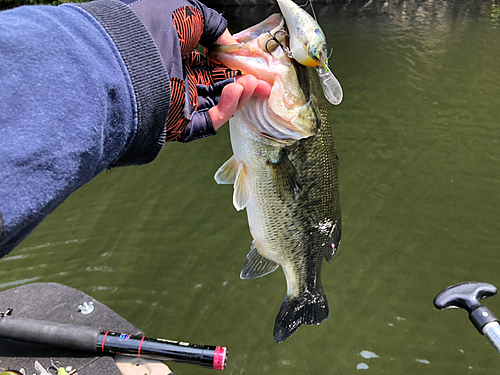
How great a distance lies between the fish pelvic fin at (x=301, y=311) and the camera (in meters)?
2.02

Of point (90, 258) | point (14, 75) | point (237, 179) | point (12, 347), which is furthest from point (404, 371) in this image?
point (14, 75)

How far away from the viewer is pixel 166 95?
89 cm

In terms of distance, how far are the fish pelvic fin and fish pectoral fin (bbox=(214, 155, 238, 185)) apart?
0.75 m

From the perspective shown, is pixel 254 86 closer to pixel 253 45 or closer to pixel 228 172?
pixel 253 45

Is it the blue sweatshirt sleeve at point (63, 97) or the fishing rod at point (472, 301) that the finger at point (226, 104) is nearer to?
the blue sweatshirt sleeve at point (63, 97)

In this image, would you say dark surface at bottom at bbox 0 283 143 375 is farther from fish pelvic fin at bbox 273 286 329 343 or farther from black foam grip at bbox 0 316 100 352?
fish pelvic fin at bbox 273 286 329 343

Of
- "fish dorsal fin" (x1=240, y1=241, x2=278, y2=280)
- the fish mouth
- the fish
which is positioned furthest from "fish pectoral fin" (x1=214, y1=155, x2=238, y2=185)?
the fish mouth

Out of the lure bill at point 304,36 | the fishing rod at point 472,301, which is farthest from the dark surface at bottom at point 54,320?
the lure bill at point 304,36

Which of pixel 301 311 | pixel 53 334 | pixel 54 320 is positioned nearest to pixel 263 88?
pixel 301 311

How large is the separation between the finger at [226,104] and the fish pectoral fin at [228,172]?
1.44 ft

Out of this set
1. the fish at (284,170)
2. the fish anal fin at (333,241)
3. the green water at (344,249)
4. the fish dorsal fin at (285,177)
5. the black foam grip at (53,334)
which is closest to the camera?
the fish at (284,170)

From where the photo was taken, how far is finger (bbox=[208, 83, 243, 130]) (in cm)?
131

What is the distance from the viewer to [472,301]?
6.05ft

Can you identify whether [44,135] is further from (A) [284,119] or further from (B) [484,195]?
(B) [484,195]
